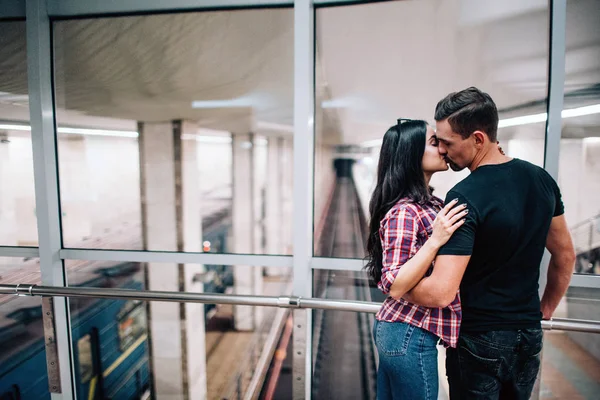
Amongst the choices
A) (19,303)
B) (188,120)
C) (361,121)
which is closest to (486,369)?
(361,121)

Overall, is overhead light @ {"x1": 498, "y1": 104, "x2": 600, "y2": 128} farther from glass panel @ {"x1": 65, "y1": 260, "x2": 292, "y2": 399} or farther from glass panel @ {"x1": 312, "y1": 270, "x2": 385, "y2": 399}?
glass panel @ {"x1": 312, "y1": 270, "x2": 385, "y2": 399}

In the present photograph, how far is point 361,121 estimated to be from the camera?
237cm

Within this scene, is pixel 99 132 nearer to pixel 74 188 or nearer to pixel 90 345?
pixel 74 188

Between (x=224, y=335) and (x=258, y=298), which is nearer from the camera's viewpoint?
(x=258, y=298)

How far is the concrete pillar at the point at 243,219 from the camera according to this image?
8.76 metres

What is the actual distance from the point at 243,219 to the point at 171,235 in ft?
12.5

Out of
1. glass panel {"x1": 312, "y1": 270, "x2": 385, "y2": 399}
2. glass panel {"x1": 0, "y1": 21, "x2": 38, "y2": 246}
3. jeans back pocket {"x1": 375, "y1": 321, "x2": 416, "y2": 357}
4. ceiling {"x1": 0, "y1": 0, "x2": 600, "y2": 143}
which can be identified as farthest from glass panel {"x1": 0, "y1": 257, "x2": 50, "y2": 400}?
jeans back pocket {"x1": 375, "y1": 321, "x2": 416, "y2": 357}

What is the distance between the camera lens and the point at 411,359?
100 cm

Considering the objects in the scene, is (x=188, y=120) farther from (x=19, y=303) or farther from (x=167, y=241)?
(x=19, y=303)

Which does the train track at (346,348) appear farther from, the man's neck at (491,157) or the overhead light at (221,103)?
the overhead light at (221,103)

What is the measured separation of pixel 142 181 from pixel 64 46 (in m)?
3.77

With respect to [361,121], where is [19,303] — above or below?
below

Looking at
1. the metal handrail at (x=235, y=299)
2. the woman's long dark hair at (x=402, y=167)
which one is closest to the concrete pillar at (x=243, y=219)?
the metal handrail at (x=235, y=299)

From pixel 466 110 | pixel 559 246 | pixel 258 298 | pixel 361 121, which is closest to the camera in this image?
pixel 466 110
